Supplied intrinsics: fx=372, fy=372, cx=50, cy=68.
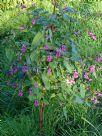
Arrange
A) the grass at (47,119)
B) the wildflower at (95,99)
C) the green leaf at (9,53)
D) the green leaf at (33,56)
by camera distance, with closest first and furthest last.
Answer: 1. the green leaf at (33,56)
2. the green leaf at (9,53)
3. the grass at (47,119)
4. the wildflower at (95,99)

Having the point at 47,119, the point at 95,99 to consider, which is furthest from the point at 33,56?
the point at 95,99

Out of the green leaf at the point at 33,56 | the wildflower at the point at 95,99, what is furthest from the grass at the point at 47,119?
the green leaf at the point at 33,56

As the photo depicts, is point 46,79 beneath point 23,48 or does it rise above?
beneath

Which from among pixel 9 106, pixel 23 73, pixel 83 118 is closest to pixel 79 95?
pixel 83 118

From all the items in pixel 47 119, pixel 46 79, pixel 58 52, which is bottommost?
pixel 47 119

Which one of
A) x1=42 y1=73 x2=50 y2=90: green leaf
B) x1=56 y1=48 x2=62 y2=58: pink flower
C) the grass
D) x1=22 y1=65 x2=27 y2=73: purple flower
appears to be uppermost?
x1=56 y1=48 x2=62 y2=58: pink flower

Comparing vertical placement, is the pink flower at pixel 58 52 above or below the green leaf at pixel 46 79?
above

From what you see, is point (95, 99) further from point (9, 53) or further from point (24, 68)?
point (9, 53)

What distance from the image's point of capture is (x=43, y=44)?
2295mm

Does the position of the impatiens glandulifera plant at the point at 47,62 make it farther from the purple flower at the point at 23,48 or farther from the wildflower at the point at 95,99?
the wildflower at the point at 95,99

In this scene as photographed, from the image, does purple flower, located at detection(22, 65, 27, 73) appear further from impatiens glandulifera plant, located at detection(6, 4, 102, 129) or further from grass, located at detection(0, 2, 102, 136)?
grass, located at detection(0, 2, 102, 136)

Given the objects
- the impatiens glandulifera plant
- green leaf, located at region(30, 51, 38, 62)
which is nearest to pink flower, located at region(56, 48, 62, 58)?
the impatiens glandulifera plant

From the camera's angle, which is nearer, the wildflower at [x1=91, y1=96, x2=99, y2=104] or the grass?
the grass

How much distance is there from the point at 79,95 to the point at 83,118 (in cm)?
24
